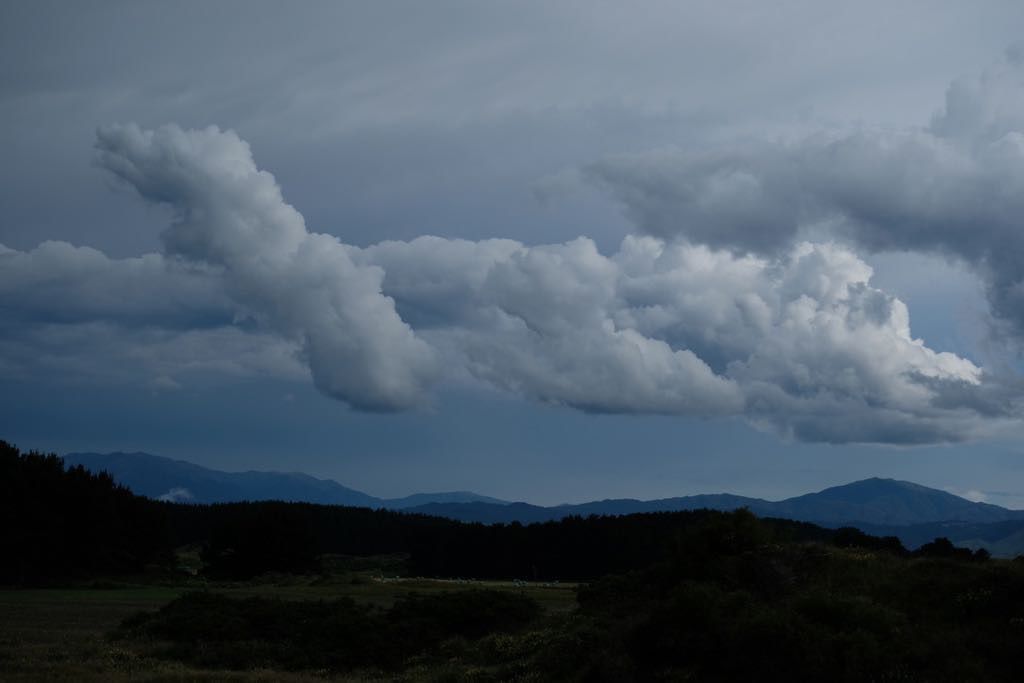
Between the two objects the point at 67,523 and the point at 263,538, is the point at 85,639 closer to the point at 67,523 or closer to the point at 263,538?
the point at 67,523

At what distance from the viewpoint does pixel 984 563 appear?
27.9 m

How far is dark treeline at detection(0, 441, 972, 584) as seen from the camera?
73875mm

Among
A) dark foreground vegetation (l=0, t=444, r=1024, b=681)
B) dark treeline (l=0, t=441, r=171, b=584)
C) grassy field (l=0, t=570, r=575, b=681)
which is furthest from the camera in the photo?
dark treeline (l=0, t=441, r=171, b=584)

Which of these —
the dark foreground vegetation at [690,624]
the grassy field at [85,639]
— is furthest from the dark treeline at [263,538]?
the grassy field at [85,639]

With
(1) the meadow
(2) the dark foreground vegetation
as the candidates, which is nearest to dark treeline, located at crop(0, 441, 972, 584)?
(2) the dark foreground vegetation

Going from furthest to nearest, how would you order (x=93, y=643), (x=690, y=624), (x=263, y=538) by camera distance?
(x=263, y=538), (x=93, y=643), (x=690, y=624)

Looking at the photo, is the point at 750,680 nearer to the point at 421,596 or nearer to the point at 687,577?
the point at 687,577

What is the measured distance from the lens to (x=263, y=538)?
91.0m

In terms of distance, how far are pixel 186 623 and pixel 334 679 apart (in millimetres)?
9372

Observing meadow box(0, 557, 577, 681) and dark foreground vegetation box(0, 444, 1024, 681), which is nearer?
dark foreground vegetation box(0, 444, 1024, 681)

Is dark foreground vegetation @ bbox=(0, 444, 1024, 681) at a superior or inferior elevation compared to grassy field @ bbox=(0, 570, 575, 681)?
superior

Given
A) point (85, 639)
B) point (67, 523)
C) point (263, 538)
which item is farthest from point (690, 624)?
point (263, 538)

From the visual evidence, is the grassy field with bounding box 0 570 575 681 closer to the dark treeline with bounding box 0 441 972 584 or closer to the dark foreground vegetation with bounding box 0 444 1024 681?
the dark foreground vegetation with bounding box 0 444 1024 681

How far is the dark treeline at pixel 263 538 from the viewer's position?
7388 cm
